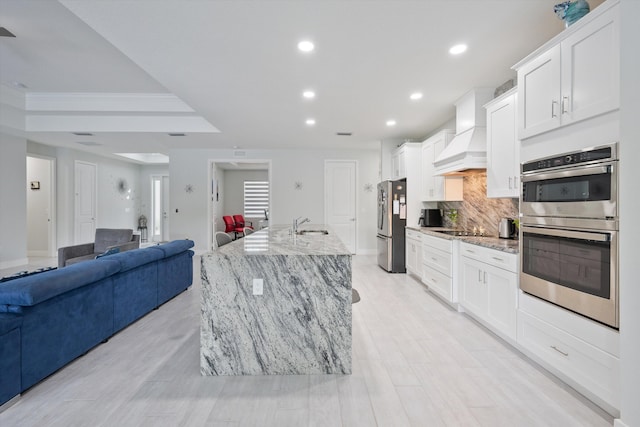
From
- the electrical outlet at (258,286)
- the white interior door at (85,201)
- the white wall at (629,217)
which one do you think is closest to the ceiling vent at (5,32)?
the electrical outlet at (258,286)

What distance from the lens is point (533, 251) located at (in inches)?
94.0

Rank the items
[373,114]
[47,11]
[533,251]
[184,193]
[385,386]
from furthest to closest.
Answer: [184,193] → [373,114] → [47,11] → [533,251] → [385,386]

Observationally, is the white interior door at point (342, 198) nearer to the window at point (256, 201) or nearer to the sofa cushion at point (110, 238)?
the window at point (256, 201)

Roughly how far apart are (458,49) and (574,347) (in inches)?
98.3

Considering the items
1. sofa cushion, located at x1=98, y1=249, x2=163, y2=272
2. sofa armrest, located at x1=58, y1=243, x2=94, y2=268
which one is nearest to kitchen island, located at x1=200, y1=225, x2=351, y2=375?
sofa cushion, located at x1=98, y1=249, x2=163, y2=272

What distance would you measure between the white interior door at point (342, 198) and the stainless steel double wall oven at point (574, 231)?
18.2ft

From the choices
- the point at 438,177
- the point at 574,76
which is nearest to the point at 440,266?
the point at 438,177

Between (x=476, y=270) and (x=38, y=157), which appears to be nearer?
(x=476, y=270)

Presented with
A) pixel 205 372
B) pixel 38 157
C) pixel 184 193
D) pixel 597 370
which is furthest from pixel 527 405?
pixel 38 157

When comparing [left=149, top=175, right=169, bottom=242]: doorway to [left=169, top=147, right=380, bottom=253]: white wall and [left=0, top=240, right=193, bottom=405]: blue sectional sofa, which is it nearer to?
[left=169, top=147, right=380, bottom=253]: white wall

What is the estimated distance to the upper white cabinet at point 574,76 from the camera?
1789mm

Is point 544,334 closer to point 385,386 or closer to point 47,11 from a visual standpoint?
point 385,386

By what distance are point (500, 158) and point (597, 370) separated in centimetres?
201

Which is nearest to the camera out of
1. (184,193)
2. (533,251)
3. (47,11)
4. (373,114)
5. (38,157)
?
(533,251)
